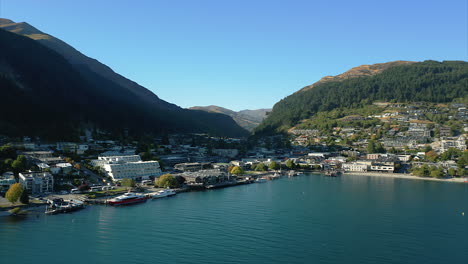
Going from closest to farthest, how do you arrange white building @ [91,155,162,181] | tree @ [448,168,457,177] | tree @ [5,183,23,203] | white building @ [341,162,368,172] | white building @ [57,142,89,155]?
tree @ [5,183,23,203] < white building @ [91,155,162,181] < white building @ [57,142,89,155] < tree @ [448,168,457,177] < white building @ [341,162,368,172]

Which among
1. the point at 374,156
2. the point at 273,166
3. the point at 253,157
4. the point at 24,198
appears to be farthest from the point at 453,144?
the point at 24,198

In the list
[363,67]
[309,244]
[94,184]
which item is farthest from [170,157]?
[363,67]

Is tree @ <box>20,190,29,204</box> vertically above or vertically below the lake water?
above

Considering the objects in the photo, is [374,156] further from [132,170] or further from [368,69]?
[368,69]

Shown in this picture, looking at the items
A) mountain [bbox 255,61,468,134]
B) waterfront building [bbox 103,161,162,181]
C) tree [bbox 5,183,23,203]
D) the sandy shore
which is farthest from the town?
mountain [bbox 255,61,468,134]

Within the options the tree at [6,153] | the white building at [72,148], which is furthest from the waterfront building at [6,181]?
the white building at [72,148]

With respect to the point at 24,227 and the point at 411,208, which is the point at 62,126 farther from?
the point at 411,208

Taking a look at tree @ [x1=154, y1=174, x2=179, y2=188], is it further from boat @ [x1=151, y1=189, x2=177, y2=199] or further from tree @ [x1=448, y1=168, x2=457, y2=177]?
tree @ [x1=448, y1=168, x2=457, y2=177]
